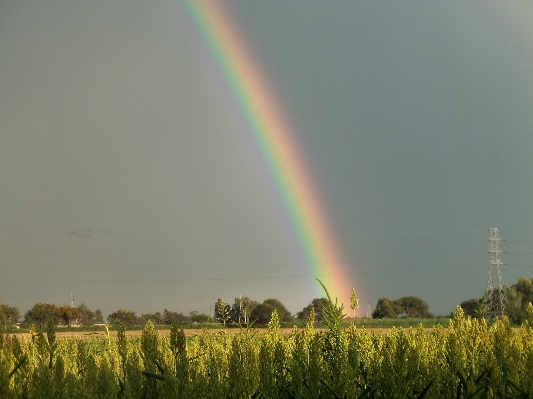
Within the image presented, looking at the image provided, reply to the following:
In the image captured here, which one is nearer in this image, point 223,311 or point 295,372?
point 295,372

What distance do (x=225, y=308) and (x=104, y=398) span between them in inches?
90.6

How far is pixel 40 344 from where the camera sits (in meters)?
2.38

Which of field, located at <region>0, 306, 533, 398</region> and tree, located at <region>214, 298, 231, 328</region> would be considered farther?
tree, located at <region>214, 298, 231, 328</region>

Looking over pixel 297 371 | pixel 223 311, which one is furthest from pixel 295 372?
pixel 223 311

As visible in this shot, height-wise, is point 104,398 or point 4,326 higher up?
point 4,326

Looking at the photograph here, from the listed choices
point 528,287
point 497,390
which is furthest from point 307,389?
point 528,287

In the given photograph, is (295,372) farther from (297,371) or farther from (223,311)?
(223,311)

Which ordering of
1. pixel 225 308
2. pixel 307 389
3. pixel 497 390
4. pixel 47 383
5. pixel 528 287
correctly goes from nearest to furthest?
pixel 47 383, pixel 307 389, pixel 497 390, pixel 225 308, pixel 528 287

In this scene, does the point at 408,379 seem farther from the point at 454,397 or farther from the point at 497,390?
the point at 497,390

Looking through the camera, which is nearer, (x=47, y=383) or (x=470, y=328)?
(x=47, y=383)

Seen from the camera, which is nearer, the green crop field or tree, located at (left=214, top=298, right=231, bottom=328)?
the green crop field

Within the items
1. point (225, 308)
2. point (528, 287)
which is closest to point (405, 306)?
point (528, 287)

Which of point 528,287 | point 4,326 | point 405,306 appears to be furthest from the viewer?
point 405,306

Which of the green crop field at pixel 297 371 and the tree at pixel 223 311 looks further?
the tree at pixel 223 311
